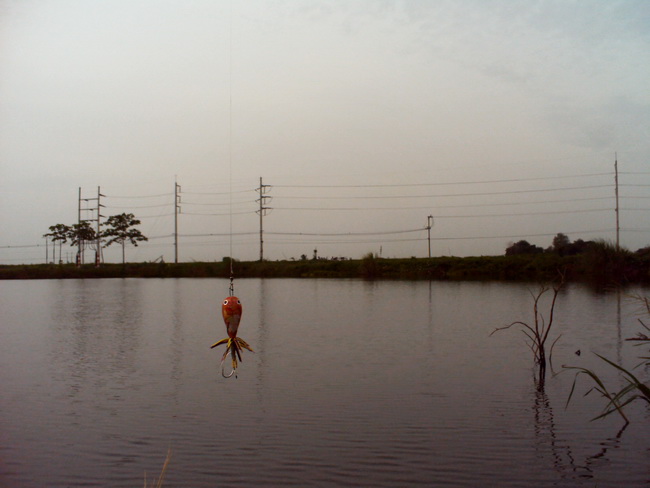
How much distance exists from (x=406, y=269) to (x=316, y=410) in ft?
160

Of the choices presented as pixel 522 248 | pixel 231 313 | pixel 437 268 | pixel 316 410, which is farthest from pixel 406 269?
pixel 231 313

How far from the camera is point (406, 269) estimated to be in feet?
193

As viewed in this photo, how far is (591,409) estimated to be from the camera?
10.8 metres

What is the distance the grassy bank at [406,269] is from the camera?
47.9 meters

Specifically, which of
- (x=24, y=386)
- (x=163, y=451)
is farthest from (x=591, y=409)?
(x=24, y=386)

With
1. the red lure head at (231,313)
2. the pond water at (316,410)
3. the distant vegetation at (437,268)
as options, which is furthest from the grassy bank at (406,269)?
the red lure head at (231,313)

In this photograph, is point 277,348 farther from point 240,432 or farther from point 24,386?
point 240,432

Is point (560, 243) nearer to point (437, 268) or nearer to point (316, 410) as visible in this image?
point (437, 268)

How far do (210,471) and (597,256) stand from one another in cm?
4578

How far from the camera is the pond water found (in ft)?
26.6

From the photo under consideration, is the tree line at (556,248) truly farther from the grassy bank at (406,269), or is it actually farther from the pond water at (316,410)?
the pond water at (316,410)

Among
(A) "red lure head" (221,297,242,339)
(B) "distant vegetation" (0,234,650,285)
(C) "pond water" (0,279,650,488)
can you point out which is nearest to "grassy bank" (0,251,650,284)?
(B) "distant vegetation" (0,234,650,285)

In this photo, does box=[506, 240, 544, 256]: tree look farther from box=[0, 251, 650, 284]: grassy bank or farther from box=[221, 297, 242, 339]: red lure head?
box=[221, 297, 242, 339]: red lure head

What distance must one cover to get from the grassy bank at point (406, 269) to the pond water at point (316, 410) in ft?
93.4
